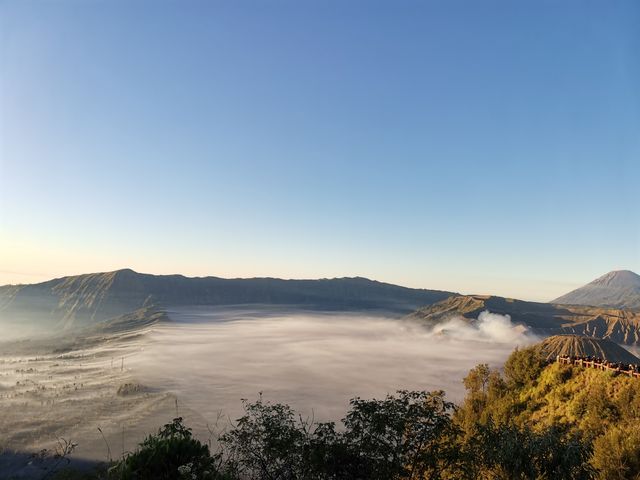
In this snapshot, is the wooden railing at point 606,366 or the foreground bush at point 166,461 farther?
the wooden railing at point 606,366

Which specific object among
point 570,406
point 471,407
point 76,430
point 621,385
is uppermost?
point 621,385

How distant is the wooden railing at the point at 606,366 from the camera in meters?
51.8

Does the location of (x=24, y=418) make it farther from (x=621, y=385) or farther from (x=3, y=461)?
(x=621, y=385)

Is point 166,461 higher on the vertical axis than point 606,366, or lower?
lower

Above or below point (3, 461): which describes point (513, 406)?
above

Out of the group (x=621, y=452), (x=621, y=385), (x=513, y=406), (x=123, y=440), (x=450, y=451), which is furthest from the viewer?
(x=123, y=440)

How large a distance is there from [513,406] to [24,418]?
21374 cm

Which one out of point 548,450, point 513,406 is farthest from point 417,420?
point 513,406

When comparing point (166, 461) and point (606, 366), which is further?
point (606, 366)

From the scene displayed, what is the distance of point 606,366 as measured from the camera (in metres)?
56.3

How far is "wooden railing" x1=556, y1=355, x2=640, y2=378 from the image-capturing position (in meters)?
51.8

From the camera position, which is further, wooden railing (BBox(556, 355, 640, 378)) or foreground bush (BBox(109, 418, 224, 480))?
wooden railing (BBox(556, 355, 640, 378))

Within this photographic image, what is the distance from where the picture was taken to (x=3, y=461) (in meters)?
149

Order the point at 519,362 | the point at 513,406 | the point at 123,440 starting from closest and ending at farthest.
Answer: the point at 513,406
the point at 519,362
the point at 123,440
